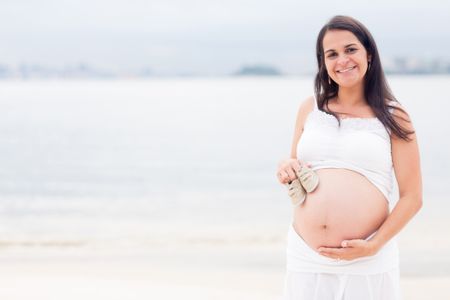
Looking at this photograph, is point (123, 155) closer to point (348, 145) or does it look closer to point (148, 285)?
point (148, 285)

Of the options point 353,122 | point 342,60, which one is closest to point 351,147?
point 353,122

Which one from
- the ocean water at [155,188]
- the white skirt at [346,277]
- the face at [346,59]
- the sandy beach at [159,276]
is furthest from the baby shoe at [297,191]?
the ocean water at [155,188]

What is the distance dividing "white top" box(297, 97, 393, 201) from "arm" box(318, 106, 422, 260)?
50 millimetres

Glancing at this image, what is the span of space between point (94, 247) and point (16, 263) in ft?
6.22

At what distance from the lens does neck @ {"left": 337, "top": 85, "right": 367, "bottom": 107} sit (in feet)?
10.8

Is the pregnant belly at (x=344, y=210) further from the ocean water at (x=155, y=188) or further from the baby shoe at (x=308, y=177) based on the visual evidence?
the ocean water at (x=155, y=188)

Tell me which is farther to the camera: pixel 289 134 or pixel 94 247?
pixel 289 134

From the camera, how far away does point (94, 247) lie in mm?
11320

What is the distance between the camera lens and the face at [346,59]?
3193 millimetres

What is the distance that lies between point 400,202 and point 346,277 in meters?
0.37

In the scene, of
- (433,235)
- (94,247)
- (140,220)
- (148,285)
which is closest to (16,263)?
(94,247)

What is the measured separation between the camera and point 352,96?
10.8ft

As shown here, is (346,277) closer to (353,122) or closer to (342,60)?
(353,122)

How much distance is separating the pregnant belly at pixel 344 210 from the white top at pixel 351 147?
1.4 inches
